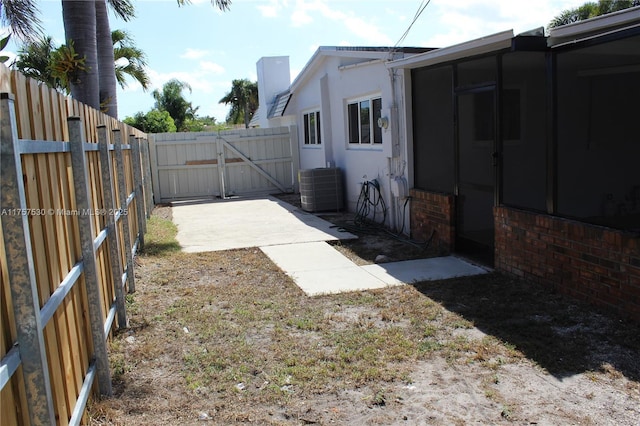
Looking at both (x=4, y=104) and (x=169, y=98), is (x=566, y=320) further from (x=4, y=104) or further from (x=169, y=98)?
(x=169, y=98)

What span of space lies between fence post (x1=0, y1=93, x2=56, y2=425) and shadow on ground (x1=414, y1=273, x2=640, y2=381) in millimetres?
3561

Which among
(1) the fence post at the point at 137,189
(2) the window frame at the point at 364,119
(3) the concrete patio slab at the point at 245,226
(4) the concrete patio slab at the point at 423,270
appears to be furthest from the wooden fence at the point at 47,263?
(2) the window frame at the point at 364,119

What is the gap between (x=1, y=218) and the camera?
87.7 inches

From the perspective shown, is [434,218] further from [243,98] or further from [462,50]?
[243,98]

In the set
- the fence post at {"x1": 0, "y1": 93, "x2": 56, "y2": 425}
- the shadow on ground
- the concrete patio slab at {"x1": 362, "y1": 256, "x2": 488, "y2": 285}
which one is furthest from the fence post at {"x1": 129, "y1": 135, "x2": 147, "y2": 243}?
the fence post at {"x1": 0, "y1": 93, "x2": 56, "y2": 425}

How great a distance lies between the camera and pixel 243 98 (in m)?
54.1

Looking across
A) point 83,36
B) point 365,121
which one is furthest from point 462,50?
point 83,36

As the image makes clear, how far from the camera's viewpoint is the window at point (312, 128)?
15.6m

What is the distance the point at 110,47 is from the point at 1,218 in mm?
10795

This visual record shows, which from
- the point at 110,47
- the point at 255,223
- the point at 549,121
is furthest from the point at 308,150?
the point at 549,121

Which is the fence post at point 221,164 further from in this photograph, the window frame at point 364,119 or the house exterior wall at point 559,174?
the house exterior wall at point 559,174

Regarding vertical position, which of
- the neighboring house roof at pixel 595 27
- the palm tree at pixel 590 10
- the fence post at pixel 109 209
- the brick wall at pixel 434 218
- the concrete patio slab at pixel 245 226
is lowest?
the concrete patio slab at pixel 245 226

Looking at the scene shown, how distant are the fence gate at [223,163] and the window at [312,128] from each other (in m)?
0.88

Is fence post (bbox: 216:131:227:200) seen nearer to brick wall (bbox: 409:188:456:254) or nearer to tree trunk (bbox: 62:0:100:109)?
tree trunk (bbox: 62:0:100:109)
